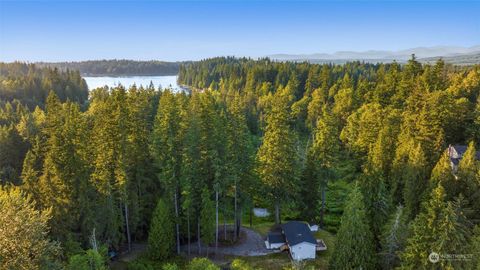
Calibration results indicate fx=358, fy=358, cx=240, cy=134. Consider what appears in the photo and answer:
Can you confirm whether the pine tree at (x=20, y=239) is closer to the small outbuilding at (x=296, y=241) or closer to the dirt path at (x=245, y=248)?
the dirt path at (x=245, y=248)

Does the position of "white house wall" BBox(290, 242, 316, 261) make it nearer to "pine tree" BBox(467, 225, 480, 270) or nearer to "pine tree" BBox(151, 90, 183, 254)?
"pine tree" BBox(151, 90, 183, 254)

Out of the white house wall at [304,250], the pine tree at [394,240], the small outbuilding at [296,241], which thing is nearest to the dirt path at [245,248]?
the small outbuilding at [296,241]

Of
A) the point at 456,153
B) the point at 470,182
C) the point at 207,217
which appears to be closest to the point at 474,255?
the point at 470,182

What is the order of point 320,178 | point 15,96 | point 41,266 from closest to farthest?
point 41,266 < point 320,178 < point 15,96

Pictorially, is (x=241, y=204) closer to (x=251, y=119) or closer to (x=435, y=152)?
(x=435, y=152)

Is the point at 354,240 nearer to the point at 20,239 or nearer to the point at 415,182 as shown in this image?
the point at 415,182

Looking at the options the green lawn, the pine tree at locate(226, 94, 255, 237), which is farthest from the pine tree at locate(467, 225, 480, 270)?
the pine tree at locate(226, 94, 255, 237)

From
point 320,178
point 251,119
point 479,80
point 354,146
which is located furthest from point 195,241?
point 479,80
